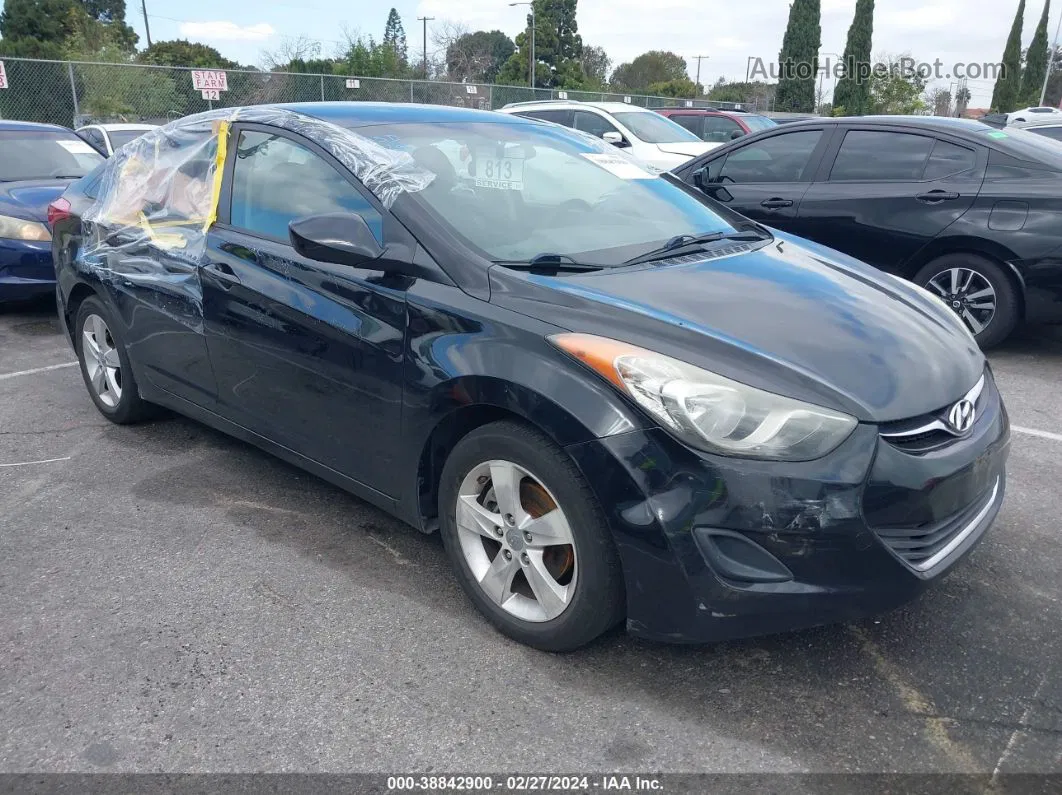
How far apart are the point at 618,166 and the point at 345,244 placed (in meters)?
1.48

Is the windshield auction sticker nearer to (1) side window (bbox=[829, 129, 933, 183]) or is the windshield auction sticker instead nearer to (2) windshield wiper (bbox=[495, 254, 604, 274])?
(2) windshield wiper (bbox=[495, 254, 604, 274])

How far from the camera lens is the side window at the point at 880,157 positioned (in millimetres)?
6148

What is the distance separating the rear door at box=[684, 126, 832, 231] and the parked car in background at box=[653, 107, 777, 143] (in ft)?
29.9

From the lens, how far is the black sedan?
18.4 feet

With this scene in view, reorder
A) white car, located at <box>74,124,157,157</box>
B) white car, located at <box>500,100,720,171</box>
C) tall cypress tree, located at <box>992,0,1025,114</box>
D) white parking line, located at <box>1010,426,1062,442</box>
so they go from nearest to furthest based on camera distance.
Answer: white parking line, located at <box>1010,426,1062,442</box>
white car, located at <box>74,124,157,157</box>
white car, located at <box>500,100,720,171</box>
tall cypress tree, located at <box>992,0,1025,114</box>

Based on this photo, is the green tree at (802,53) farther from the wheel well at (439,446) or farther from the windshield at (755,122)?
the wheel well at (439,446)

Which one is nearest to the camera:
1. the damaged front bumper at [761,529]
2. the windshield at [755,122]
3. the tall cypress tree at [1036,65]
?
the damaged front bumper at [761,529]

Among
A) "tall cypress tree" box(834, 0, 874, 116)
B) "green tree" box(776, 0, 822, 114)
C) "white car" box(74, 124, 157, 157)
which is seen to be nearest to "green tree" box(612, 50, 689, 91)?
"green tree" box(776, 0, 822, 114)

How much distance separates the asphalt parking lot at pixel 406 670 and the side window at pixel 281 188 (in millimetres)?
1186

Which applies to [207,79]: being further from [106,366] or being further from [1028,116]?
[1028,116]

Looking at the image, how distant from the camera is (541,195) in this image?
3.39 m

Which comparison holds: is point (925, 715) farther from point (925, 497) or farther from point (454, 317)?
point (454, 317)

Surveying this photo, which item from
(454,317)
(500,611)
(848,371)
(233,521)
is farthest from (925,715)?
(233,521)

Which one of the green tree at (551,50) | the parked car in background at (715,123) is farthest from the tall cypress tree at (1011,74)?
the parked car in background at (715,123)
